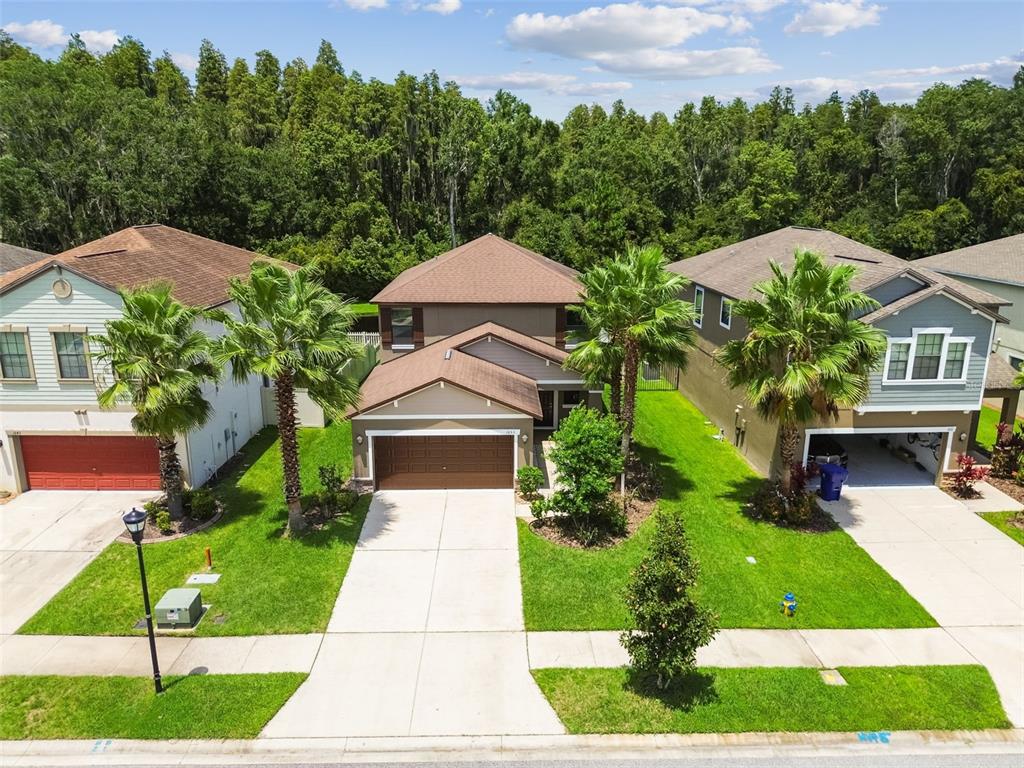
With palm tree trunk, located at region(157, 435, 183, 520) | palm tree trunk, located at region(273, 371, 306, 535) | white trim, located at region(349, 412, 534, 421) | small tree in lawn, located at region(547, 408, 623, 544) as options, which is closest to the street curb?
small tree in lawn, located at region(547, 408, 623, 544)

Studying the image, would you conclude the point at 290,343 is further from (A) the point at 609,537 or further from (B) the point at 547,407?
(B) the point at 547,407

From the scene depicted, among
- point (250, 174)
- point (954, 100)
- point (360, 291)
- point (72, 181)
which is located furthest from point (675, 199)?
point (72, 181)

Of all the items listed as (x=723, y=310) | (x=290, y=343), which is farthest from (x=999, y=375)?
(x=290, y=343)

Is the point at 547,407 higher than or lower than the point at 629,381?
lower

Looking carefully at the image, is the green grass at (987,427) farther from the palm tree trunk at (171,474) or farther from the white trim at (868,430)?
the palm tree trunk at (171,474)

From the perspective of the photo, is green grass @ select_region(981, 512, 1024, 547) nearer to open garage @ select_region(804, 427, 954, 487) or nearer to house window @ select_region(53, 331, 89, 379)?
open garage @ select_region(804, 427, 954, 487)

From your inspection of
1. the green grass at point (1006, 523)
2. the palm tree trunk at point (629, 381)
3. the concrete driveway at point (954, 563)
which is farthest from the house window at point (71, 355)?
the green grass at point (1006, 523)

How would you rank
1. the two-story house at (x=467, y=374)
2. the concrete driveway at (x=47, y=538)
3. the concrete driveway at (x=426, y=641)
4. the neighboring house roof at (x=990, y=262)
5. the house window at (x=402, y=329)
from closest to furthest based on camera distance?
the concrete driveway at (x=426, y=641)
the concrete driveway at (x=47, y=538)
the two-story house at (x=467, y=374)
the house window at (x=402, y=329)
the neighboring house roof at (x=990, y=262)
